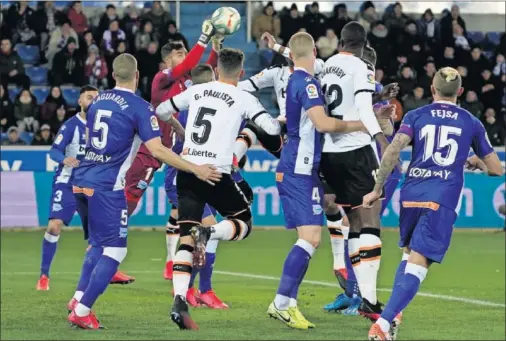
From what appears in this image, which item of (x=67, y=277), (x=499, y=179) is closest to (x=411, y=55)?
(x=499, y=179)

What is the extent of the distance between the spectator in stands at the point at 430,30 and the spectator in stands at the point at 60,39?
805 centimetres

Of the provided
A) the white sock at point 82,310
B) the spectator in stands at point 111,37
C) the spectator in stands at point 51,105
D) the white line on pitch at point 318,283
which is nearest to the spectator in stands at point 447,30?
the spectator in stands at point 111,37

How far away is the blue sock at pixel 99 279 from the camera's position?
10.4 m

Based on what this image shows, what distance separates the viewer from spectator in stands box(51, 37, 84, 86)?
84.5 feet

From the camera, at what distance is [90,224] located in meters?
10.6

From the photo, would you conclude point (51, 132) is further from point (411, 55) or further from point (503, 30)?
point (503, 30)

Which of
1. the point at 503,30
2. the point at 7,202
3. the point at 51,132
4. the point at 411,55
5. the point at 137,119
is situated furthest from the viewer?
the point at 503,30

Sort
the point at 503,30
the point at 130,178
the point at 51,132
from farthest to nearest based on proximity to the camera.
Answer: the point at 503,30 → the point at 51,132 → the point at 130,178

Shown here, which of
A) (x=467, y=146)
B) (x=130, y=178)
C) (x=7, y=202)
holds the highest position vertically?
(x=467, y=146)

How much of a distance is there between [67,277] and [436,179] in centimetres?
701

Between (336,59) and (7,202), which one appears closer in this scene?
(336,59)

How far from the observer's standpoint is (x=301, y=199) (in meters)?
10.5

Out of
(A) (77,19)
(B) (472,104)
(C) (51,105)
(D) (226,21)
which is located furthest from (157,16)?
(D) (226,21)

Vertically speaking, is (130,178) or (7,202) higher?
(130,178)
